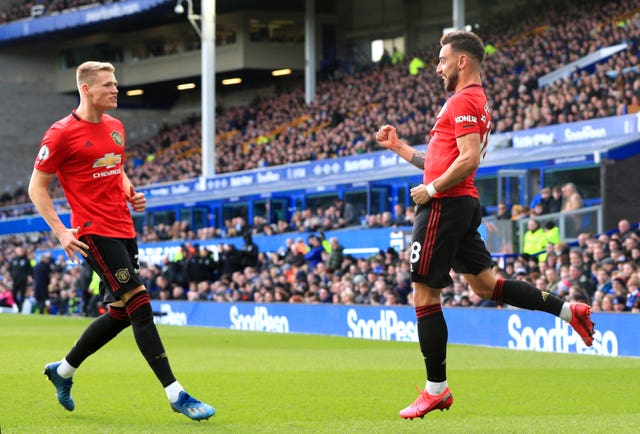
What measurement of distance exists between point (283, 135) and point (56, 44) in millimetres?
20679

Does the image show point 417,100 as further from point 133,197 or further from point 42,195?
point 42,195

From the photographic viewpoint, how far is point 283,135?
131ft

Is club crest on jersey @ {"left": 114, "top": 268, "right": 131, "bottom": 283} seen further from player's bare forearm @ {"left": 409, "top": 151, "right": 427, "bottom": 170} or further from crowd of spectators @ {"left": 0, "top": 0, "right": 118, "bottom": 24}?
crowd of spectators @ {"left": 0, "top": 0, "right": 118, "bottom": 24}

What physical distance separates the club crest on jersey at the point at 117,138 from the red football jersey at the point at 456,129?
6.35ft

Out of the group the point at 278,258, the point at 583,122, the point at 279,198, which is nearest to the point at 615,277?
the point at 583,122

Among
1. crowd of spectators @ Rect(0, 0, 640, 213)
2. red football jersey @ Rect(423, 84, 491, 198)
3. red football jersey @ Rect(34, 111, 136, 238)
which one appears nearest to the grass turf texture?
red football jersey @ Rect(34, 111, 136, 238)

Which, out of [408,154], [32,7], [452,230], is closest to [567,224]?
[408,154]

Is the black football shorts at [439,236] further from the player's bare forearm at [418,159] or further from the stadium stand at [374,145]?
the stadium stand at [374,145]

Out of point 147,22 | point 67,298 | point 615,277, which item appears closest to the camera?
point 615,277

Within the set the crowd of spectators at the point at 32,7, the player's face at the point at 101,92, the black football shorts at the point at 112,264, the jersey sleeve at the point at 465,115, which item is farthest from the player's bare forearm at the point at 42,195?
the crowd of spectators at the point at 32,7

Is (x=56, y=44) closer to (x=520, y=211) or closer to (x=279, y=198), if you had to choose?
(x=279, y=198)

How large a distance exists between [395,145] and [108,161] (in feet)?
5.75

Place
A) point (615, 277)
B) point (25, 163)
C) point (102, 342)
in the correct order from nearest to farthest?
point (102, 342) → point (615, 277) → point (25, 163)

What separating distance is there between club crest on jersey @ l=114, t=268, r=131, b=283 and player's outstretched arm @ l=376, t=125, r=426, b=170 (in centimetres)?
170
